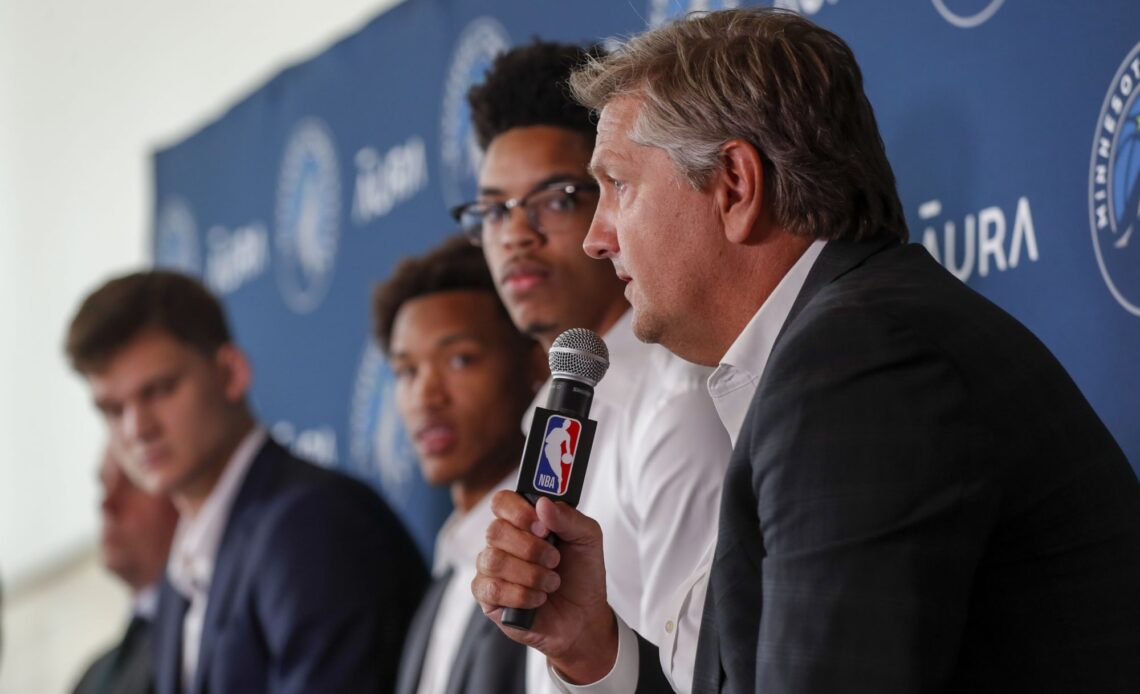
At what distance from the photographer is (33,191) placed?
6.79 meters

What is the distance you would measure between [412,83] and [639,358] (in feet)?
6.12

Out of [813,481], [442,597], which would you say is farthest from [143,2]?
[813,481]

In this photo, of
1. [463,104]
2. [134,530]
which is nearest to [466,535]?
[463,104]

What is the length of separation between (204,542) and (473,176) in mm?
1184

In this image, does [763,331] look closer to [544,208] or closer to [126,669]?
[544,208]

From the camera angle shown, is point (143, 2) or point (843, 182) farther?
point (143, 2)

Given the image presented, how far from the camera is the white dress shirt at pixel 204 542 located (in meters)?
3.91

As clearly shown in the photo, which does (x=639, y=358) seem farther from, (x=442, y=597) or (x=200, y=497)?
(x=200, y=497)

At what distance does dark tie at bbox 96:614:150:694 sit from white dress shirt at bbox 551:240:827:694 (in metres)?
2.80

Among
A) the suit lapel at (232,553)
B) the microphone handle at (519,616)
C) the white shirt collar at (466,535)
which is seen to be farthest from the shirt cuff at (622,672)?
the suit lapel at (232,553)

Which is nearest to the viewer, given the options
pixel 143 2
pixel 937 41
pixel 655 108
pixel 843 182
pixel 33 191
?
pixel 843 182

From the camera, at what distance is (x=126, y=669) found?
14.3ft

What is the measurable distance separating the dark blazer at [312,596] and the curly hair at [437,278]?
0.46m

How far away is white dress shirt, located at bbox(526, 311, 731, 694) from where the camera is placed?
7.02ft
